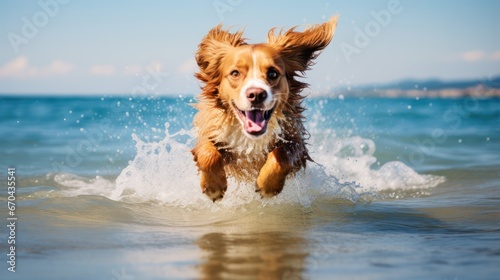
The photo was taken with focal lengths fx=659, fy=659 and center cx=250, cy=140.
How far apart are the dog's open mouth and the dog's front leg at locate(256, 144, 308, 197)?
248 millimetres

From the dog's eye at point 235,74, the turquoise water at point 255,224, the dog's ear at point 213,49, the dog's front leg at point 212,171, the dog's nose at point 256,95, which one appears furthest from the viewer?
the dog's ear at point 213,49

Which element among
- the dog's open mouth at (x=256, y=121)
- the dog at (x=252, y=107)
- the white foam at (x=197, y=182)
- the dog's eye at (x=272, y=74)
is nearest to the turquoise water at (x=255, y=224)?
the white foam at (x=197, y=182)

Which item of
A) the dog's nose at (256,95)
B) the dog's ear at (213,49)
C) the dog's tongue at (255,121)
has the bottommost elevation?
the dog's tongue at (255,121)

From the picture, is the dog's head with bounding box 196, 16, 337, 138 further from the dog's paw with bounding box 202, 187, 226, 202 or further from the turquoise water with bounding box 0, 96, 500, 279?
the turquoise water with bounding box 0, 96, 500, 279

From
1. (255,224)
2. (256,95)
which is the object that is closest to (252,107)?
(256,95)

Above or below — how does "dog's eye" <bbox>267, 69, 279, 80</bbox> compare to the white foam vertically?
above

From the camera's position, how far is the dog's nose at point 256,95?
4871 mm

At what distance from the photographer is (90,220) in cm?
546

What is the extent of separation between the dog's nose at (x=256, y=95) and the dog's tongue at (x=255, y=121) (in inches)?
9.2

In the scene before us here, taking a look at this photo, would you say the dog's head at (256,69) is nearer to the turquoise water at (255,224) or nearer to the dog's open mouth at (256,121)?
the dog's open mouth at (256,121)

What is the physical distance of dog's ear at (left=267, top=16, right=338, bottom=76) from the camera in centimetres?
557

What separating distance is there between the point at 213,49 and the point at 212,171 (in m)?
1.07

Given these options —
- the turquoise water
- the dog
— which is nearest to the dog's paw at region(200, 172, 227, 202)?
the dog

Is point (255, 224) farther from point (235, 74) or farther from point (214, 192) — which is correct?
point (235, 74)
